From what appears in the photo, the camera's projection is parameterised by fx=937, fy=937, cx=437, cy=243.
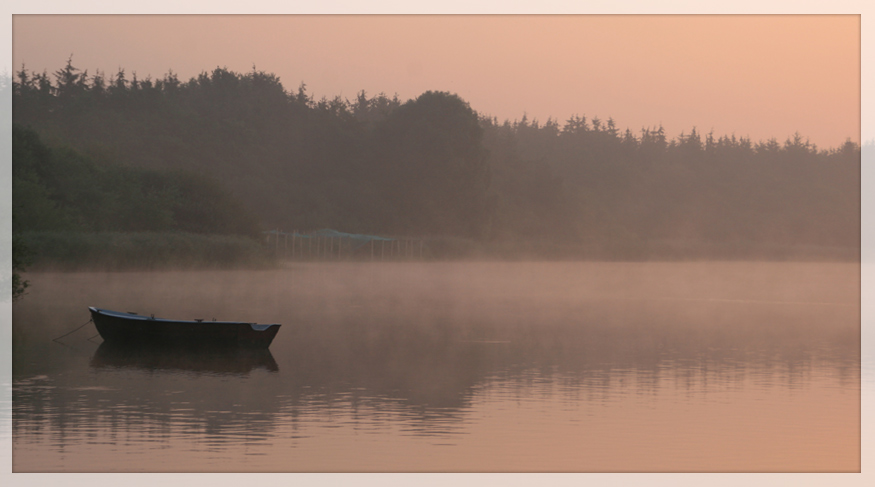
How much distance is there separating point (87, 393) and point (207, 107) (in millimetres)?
81082

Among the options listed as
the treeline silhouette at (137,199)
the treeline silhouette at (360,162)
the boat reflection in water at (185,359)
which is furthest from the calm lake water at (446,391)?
the treeline silhouette at (360,162)

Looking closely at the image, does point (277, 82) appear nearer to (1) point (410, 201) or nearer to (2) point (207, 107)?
(2) point (207, 107)

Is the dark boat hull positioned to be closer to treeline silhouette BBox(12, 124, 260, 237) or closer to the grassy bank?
the grassy bank

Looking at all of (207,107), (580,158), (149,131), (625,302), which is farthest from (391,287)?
(580,158)

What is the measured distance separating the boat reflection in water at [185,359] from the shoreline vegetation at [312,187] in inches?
1116

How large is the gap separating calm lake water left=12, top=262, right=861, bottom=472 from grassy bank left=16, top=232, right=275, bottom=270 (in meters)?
12.4

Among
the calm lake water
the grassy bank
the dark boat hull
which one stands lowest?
the calm lake water

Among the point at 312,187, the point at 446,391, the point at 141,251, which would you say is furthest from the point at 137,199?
the point at 446,391

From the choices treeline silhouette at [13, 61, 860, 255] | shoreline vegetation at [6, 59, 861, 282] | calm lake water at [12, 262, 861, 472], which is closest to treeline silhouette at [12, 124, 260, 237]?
shoreline vegetation at [6, 59, 861, 282]

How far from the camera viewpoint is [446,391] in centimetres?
1744

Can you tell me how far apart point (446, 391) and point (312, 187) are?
244ft

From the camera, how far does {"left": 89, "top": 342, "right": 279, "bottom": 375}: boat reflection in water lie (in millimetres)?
19781

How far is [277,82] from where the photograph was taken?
100m

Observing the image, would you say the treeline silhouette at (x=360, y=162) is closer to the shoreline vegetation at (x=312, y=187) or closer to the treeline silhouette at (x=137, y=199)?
the shoreline vegetation at (x=312, y=187)
